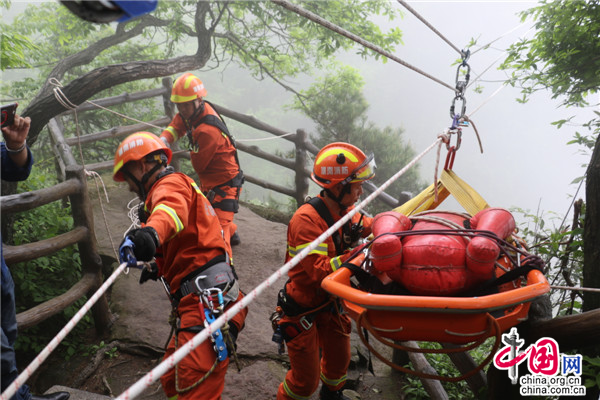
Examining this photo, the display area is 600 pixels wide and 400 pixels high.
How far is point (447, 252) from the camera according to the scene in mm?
1471

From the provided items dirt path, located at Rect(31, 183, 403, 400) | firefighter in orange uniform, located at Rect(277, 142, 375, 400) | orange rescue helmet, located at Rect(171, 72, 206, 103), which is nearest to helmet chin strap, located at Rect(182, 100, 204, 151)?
orange rescue helmet, located at Rect(171, 72, 206, 103)

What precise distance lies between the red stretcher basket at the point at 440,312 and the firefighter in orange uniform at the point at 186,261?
3.27 ft

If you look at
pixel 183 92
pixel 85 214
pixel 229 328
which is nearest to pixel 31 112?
pixel 85 214

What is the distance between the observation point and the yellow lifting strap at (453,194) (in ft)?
6.69

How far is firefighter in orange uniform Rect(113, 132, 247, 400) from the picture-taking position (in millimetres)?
2092

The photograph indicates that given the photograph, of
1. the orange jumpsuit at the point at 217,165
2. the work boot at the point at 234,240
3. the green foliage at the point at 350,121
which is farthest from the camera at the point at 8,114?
the green foliage at the point at 350,121

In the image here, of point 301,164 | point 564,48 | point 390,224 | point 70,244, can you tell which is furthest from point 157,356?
point 564,48

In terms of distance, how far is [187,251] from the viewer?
2.36 m

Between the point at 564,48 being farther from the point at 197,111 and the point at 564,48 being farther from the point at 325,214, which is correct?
the point at 197,111

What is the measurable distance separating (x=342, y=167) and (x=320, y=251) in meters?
0.56

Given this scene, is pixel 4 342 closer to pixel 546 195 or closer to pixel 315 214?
pixel 315 214

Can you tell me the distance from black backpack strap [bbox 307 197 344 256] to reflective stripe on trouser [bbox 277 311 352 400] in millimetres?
495

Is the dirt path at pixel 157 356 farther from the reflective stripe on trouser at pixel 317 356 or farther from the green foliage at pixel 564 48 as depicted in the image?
the green foliage at pixel 564 48

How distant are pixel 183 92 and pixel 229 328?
2.89m
